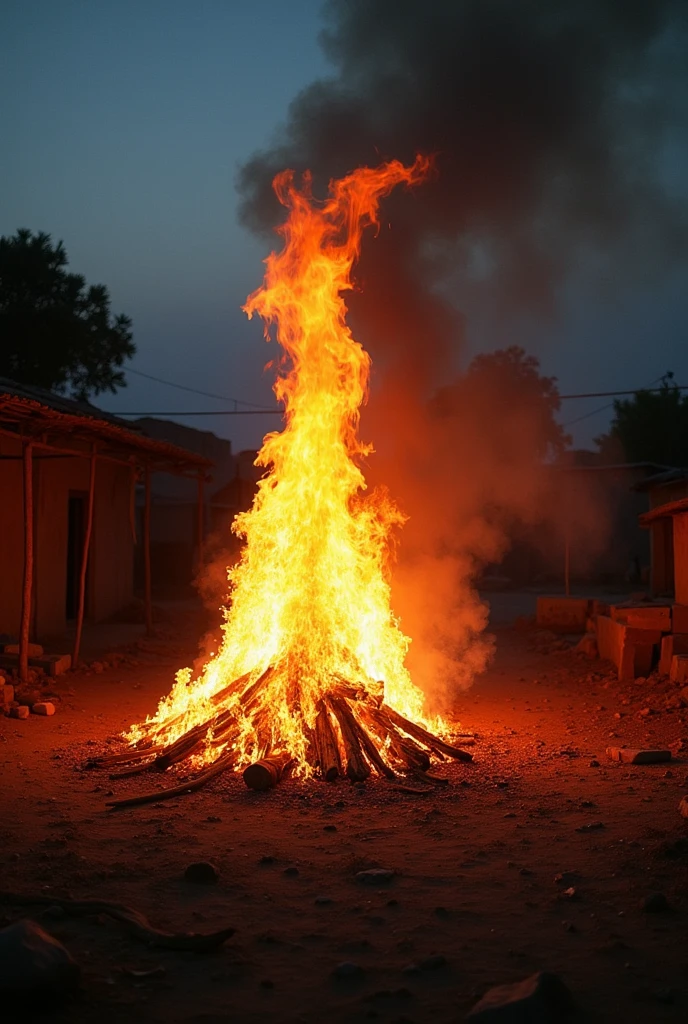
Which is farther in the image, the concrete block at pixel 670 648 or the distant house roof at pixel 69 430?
the concrete block at pixel 670 648

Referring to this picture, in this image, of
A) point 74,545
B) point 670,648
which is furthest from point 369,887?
point 74,545

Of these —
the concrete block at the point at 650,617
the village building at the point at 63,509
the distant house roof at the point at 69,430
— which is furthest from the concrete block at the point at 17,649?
the concrete block at the point at 650,617

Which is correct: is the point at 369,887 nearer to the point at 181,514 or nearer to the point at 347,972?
the point at 347,972

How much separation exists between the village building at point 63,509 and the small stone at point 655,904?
7356 mm

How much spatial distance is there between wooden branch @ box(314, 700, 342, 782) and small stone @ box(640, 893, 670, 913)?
2782 mm

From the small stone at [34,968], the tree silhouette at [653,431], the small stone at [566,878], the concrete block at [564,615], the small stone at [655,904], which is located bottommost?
the small stone at [566,878]

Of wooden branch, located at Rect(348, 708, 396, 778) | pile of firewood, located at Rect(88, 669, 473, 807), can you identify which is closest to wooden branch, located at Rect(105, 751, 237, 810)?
pile of firewood, located at Rect(88, 669, 473, 807)

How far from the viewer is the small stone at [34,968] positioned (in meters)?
3.05

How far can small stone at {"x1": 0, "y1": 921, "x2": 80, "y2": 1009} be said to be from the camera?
3.05m

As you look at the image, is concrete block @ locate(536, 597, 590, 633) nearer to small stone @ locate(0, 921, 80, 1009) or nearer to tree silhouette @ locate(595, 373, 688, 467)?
small stone @ locate(0, 921, 80, 1009)

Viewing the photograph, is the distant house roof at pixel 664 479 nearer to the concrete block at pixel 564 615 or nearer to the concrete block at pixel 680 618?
the concrete block at pixel 564 615

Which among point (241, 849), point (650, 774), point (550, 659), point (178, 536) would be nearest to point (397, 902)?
point (241, 849)

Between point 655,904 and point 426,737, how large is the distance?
3183 mm

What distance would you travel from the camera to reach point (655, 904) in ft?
13.0
